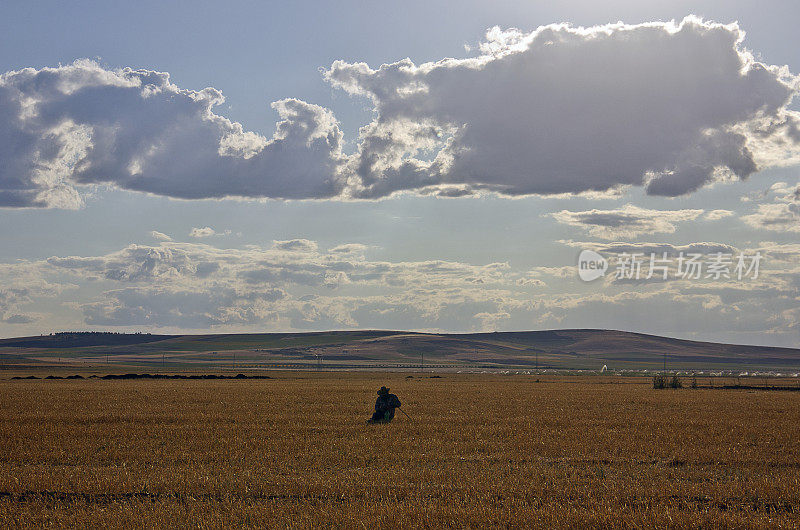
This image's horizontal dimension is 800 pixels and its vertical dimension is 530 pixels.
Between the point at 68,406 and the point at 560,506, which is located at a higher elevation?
the point at 560,506

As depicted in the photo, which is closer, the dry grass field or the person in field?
the dry grass field

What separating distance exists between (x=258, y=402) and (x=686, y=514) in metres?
34.6

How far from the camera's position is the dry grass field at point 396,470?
14492 mm

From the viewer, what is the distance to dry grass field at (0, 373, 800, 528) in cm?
1449

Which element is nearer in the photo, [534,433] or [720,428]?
[534,433]

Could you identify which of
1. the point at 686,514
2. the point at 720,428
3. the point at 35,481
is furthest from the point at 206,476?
the point at 720,428

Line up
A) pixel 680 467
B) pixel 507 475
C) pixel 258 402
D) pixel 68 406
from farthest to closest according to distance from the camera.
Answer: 1. pixel 258 402
2. pixel 68 406
3. pixel 680 467
4. pixel 507 475

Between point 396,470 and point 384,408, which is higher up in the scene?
point 396,470

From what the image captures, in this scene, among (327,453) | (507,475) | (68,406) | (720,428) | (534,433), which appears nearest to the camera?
(507,475)

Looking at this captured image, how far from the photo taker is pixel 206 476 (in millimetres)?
18281

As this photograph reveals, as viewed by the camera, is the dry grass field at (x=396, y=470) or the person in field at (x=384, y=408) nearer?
the dry grass field at (x=396, y=470)

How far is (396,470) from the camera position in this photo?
765 inches

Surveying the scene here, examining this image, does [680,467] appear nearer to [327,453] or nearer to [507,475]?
[507,475]

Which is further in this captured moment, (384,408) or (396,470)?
(384,408)
